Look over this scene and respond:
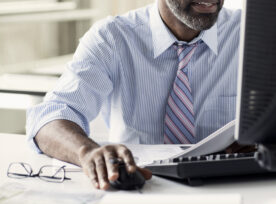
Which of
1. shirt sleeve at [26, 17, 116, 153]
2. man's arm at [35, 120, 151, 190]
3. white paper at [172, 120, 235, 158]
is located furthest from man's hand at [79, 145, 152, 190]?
shirt sleeve at [26, 17, 116, 153]

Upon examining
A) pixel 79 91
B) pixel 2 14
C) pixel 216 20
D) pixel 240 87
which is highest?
pixel 240 87

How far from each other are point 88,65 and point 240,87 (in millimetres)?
918

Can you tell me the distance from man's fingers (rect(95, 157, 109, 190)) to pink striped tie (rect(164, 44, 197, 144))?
571 mm

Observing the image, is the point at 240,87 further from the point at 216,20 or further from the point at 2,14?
the point at 2,14

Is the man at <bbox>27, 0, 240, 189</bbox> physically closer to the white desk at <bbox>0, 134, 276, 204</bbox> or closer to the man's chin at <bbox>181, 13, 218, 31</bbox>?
the man's chin at <bbox>181, 13, 218, 31</bbox>

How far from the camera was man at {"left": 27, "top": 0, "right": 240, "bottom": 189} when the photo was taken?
176 cm

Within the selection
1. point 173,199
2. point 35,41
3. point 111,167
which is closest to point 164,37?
point 111,167

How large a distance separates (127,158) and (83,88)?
0.56 meters

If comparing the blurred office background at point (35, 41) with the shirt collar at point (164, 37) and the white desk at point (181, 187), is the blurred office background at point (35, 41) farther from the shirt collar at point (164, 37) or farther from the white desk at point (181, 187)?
the white desk at point (181, 187)

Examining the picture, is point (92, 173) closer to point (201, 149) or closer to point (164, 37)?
point (201, 149)

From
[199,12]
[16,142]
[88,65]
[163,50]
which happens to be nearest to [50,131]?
[16,142]

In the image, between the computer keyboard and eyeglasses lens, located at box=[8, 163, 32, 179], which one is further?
eyeglasses lens, located at box=[8, 163, 32, 179]

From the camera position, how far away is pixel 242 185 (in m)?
1.21

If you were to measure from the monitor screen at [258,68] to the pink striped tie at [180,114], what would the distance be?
2.78 ft
